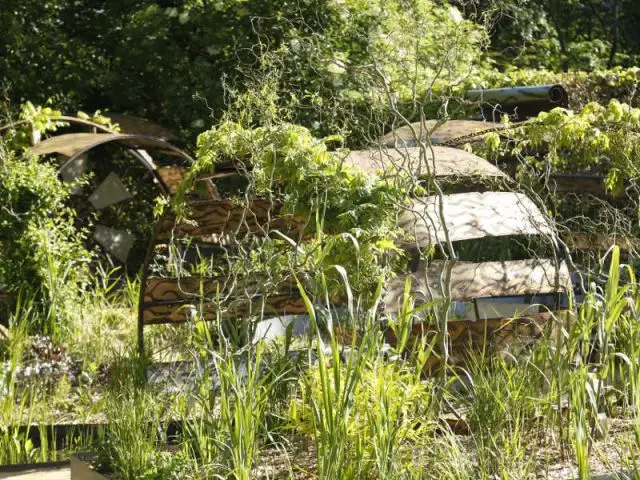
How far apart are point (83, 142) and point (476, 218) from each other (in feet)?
15.4

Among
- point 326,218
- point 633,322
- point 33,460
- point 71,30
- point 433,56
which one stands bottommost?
point 33,460

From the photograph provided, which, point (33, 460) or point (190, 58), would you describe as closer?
point (33, 460)

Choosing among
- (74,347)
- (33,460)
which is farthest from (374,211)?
(74,347)

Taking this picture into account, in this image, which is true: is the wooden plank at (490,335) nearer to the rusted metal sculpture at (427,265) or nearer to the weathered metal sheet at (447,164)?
the rusted metal sculpture at (427,265)

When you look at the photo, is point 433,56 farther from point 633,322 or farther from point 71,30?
point 633,322

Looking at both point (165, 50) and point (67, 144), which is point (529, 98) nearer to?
point (67, 144)

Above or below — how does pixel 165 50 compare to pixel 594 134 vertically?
above

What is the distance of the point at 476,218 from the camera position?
17.1 feet

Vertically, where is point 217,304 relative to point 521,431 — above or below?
above

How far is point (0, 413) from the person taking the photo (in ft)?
16.4

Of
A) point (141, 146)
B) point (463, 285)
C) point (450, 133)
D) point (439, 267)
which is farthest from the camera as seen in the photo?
point (141, 146)

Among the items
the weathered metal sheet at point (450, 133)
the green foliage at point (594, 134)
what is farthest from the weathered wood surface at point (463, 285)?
the weathered metal sheet at point (450, 133)

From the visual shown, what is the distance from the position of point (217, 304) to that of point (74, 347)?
378cm

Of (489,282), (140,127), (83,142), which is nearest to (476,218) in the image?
(489,282)
